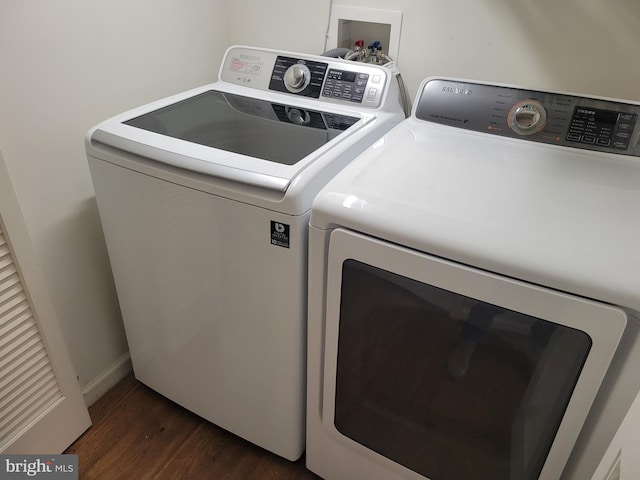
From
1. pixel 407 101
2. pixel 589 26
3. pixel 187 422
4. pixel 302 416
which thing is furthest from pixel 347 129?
pixel 187 422

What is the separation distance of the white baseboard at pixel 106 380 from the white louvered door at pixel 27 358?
17cm

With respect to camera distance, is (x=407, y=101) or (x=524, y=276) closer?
(x=524, y=276)

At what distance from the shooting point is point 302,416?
1336 millimetres

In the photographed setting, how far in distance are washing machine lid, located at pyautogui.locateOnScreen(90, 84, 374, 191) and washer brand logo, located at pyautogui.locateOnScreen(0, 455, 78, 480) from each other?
0.87 meters

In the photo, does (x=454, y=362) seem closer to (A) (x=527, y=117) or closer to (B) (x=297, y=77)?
(A) (x=527, y=117)

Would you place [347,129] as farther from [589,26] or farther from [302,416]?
[302,416]

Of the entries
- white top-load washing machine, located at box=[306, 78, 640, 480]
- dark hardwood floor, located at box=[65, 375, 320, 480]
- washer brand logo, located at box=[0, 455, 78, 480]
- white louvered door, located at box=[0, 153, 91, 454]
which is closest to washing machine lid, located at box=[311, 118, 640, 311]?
white top-load washing machine, located at box=[306, 78, 640, 480]

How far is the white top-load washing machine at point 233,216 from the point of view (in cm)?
107

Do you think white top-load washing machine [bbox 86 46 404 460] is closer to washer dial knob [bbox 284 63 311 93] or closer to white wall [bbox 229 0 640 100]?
washer dial knob [bbox 284 63 311 93]

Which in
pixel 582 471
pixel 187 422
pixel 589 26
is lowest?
pixel 187 422

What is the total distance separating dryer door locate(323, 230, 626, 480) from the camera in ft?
2.77

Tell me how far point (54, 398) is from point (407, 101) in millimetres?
1390

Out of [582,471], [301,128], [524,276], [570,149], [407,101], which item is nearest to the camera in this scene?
[524,276]

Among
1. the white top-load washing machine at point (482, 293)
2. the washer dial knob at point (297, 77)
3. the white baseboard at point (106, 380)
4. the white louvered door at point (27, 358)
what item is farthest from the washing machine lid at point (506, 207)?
the white baseboard at point (106, 380)
